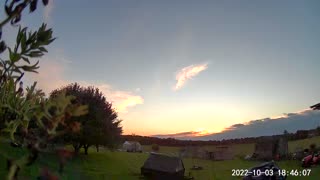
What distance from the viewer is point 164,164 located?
119ft

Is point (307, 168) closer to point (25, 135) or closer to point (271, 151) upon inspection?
point (271, 151)

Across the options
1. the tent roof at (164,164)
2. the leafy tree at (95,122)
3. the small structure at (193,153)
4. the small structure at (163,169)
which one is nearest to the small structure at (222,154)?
the small structure at (193,153)

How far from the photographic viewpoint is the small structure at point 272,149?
169ft

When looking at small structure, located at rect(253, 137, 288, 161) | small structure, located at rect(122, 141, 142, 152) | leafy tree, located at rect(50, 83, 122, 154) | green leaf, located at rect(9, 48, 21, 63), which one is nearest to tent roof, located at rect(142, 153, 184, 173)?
leafy tree, located at rect(50, 83, 122, 154)

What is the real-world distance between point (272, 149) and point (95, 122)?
83.1ft

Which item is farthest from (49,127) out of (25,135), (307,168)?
(307,168)

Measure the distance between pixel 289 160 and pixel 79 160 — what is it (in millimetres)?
26501

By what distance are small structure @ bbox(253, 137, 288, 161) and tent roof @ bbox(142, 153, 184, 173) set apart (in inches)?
773

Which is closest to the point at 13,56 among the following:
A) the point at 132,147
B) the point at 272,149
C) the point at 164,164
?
the point at 164,164

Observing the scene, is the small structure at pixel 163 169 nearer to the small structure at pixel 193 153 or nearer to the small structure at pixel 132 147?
the small structure at pixel 193 153

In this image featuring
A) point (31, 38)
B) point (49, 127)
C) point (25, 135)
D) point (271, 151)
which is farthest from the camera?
point (271, 151)

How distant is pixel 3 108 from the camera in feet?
14.4

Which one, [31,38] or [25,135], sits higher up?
[31,38]

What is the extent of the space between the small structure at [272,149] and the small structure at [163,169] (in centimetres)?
1968
